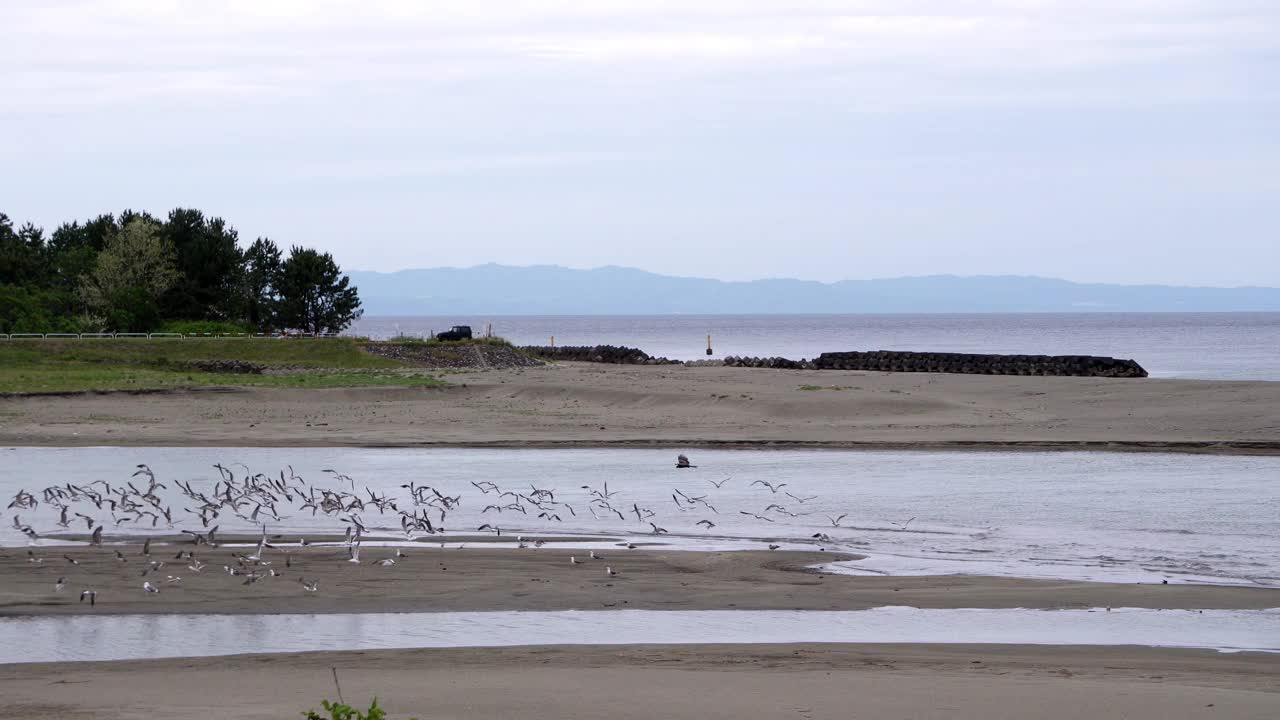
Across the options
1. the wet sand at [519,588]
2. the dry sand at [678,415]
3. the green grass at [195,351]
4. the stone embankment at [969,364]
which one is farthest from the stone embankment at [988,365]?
the wet sand at [519,588]

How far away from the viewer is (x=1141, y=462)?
23.9 m

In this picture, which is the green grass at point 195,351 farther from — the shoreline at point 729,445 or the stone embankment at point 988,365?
the stone embankment at point 988,365

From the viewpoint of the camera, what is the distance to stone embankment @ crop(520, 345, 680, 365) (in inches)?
2576

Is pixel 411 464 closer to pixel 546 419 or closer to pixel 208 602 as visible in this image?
pixel 546 419

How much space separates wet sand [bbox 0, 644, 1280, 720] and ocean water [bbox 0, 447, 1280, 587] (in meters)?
3.76

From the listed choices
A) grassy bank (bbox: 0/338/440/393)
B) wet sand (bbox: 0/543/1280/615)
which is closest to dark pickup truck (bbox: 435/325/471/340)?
grassy bank (bbox: 0/338/440/393)

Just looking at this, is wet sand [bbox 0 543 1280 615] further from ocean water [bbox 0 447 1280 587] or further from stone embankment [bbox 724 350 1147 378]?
stone embankment [bbox 724 350 1147 378]

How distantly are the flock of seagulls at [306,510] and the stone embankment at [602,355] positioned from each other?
43.3 meters

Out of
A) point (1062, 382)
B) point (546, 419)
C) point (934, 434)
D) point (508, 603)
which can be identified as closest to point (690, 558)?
point (508, 603)

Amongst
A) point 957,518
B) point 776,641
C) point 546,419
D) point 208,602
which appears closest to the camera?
point 776,641

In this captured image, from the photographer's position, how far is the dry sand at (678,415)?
27500mm

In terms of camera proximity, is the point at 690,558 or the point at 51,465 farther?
the point at 51,465

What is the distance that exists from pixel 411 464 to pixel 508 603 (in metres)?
12.9

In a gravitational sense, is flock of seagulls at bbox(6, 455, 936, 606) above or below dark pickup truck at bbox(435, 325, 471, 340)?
below
